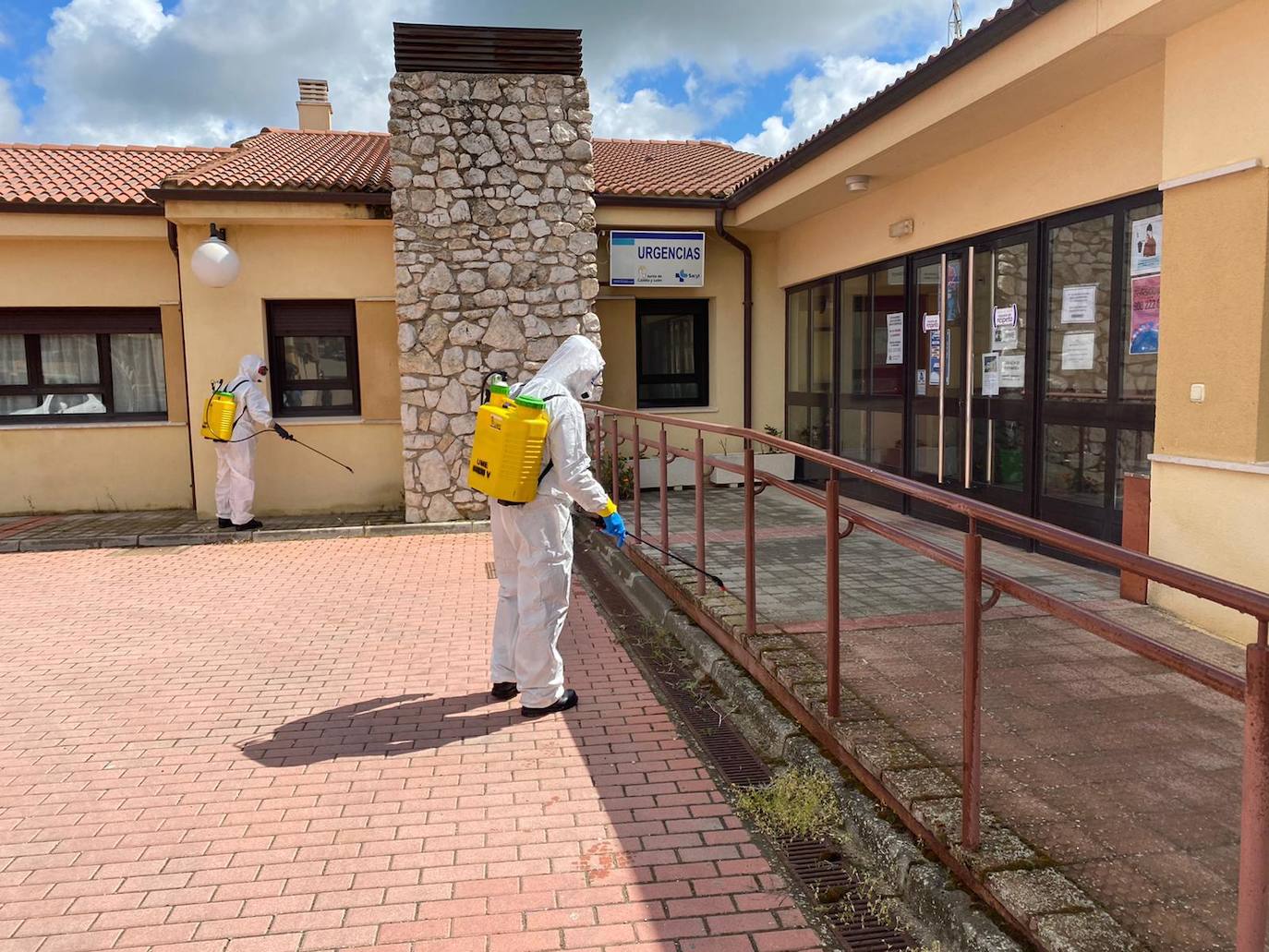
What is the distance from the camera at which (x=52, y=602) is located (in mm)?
6809

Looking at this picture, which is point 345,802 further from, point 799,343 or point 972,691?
point 799,343

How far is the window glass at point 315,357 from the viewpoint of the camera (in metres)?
10.2

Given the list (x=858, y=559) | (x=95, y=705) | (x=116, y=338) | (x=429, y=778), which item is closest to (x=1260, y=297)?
(x=858, y=559)

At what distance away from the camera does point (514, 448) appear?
4.09 m

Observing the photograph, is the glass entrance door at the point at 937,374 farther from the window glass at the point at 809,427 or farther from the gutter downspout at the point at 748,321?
the gutter downspout at the point at 748,321

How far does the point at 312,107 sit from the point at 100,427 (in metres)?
7.03

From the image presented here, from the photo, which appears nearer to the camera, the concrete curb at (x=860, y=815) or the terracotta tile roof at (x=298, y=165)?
the concrete curb at (x=860, y=815)

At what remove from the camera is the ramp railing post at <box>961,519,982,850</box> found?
102 inches

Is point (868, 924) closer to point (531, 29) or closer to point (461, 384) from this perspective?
point (461, 384)

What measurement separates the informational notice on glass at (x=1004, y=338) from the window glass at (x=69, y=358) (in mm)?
10015

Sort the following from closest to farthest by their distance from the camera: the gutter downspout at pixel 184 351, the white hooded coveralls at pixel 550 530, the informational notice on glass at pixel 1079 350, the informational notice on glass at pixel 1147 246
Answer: the white hooded coveralls at pixel 550 530, the informational notice on glass at pixel 1147 246, the informational notice on glass at pixel 1079 350, the gutter downspout at pixel 184 351

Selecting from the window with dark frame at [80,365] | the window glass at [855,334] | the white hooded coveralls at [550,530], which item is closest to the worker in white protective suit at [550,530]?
the white hooded coveralls at [550,530]

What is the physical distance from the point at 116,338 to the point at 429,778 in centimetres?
927

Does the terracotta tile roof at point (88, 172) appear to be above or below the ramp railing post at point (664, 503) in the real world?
above
